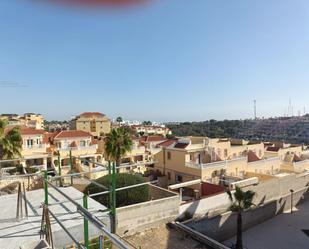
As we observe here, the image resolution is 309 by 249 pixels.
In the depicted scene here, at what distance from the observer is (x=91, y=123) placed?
8144cm

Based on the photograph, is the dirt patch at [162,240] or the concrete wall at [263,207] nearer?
the dirt patch at [162,240]

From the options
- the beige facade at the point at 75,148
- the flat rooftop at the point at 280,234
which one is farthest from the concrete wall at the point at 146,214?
the beige facade at the point at 75,148

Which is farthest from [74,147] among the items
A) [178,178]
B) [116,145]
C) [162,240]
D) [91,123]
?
[91,123]

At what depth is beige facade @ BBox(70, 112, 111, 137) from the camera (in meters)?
81.2

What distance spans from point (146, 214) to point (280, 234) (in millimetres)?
10092

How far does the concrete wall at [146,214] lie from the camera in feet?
46.0

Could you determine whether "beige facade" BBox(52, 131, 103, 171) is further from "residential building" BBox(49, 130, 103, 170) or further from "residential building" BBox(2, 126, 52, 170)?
"residential building" BBox(2, 126, 52, 170)

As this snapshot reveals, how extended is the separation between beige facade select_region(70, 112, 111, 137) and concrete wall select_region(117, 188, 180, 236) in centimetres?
6605

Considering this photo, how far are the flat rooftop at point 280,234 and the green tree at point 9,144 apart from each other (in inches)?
653

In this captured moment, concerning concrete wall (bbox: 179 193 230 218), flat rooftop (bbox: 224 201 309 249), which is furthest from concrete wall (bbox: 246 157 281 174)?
concrete wall (bbox: 179 193 230 218)

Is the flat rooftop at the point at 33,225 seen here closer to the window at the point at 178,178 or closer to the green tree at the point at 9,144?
the green tree at the point at 9,144

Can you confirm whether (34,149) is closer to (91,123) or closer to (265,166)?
(265,166)

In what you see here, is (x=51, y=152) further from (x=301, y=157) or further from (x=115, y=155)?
(x=301, y=157)

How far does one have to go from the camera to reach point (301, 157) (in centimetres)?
3966
